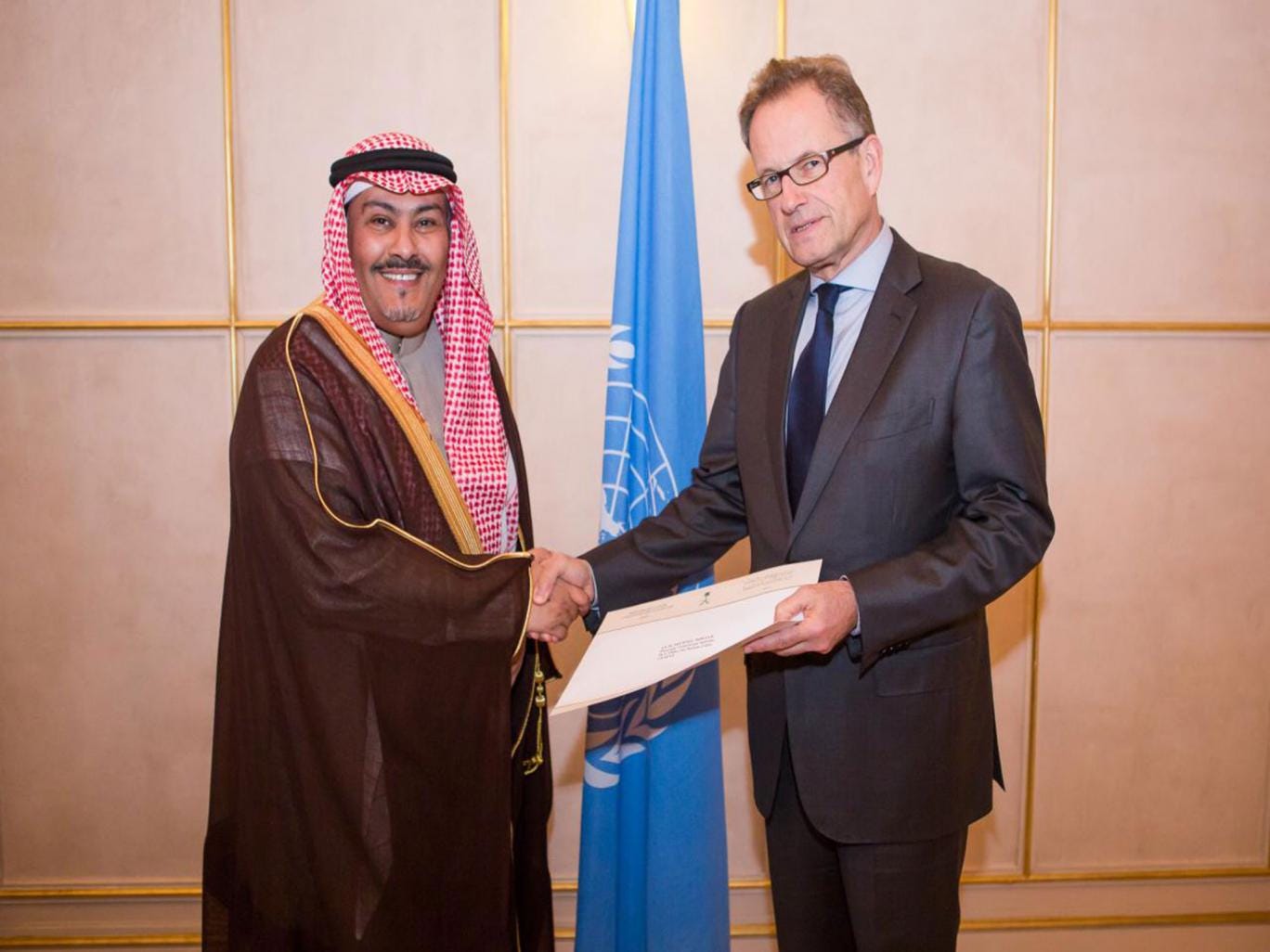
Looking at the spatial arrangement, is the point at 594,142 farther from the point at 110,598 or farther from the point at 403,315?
the point at 110,598

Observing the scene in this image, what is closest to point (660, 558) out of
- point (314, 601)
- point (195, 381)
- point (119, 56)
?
point (314, 601)

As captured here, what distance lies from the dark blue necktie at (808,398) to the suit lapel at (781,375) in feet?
0.05

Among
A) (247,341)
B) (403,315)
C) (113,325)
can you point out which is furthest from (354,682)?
(113,325)

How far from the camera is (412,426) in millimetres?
1921

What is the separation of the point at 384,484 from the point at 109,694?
1.66m

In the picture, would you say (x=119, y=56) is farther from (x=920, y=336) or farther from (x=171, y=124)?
(x=920, y=336)

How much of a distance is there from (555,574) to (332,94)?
1.66 m

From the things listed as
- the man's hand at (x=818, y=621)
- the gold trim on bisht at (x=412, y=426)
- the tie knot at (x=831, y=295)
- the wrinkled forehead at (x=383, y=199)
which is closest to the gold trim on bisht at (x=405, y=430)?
Result: the gold trim on bisht at (x=412, y=426)

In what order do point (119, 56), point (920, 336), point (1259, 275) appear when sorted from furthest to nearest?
point (1259, 275)
point (119, 56)
point (920, 336)

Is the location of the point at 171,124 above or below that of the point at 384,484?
above

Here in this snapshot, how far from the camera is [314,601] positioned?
180 cm

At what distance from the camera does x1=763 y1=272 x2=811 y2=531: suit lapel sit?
1.88 meters

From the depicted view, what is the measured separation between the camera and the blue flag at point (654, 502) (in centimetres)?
251

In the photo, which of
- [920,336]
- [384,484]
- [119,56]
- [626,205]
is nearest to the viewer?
[920,336]
